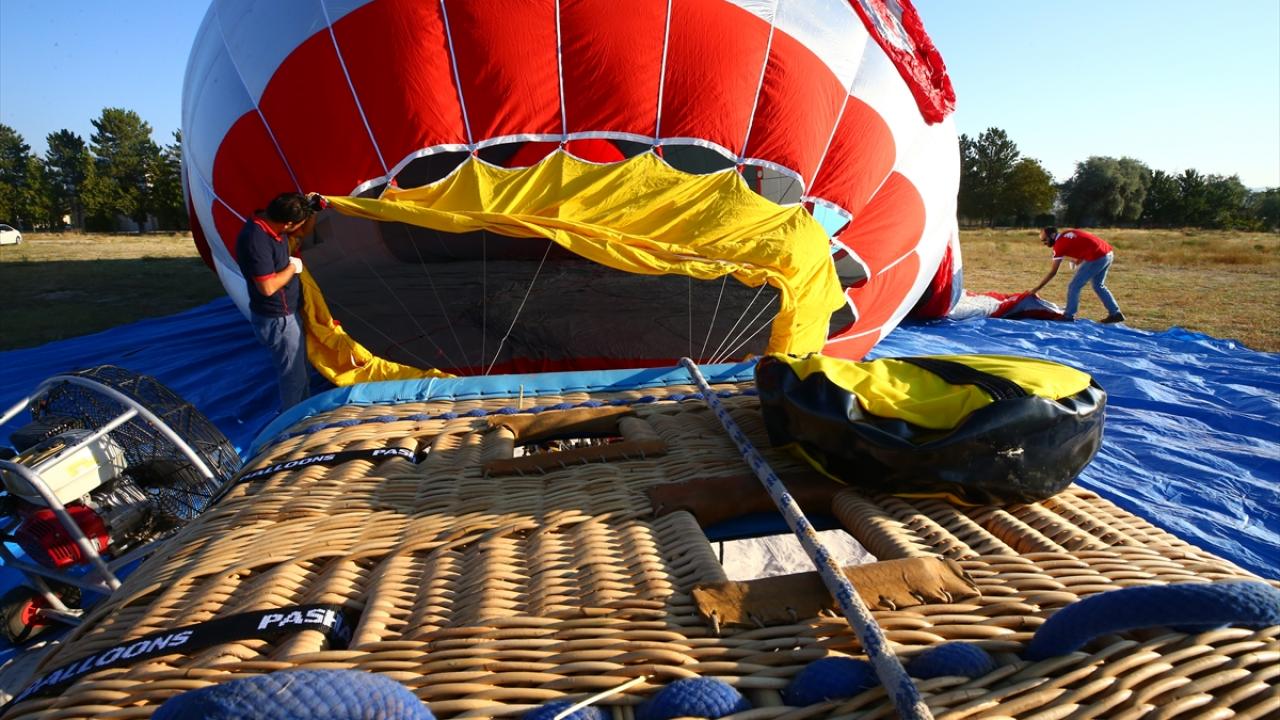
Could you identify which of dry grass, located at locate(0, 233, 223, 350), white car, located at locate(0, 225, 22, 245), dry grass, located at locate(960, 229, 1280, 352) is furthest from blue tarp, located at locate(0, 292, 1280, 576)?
white car, located at locate(0, 225, 22, 245)

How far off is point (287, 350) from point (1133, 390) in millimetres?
4746

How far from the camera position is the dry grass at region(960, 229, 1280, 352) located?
267 inches

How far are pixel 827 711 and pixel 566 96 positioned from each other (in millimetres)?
3243

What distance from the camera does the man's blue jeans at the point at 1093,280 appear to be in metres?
6.80

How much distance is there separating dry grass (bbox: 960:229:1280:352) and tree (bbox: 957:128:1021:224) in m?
22.8

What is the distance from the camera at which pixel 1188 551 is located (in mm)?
1005

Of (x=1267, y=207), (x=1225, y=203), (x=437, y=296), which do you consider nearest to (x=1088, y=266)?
(x=437, y=296)

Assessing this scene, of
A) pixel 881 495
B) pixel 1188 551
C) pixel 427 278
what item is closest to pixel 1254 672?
pixel 1188 551

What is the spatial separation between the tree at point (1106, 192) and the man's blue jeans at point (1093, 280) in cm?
3751

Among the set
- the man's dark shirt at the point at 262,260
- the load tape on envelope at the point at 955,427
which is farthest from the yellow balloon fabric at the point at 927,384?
the man's dark shirt at the point at 262,260

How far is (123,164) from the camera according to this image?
138 feet

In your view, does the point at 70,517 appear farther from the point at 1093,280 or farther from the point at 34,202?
the point at 34,202

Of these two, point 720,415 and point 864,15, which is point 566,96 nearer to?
point 864,15

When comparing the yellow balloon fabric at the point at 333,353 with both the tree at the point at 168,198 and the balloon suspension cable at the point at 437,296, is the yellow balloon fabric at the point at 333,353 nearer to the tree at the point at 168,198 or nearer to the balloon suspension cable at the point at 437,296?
the balloon suspension cable at the point at 437,296
